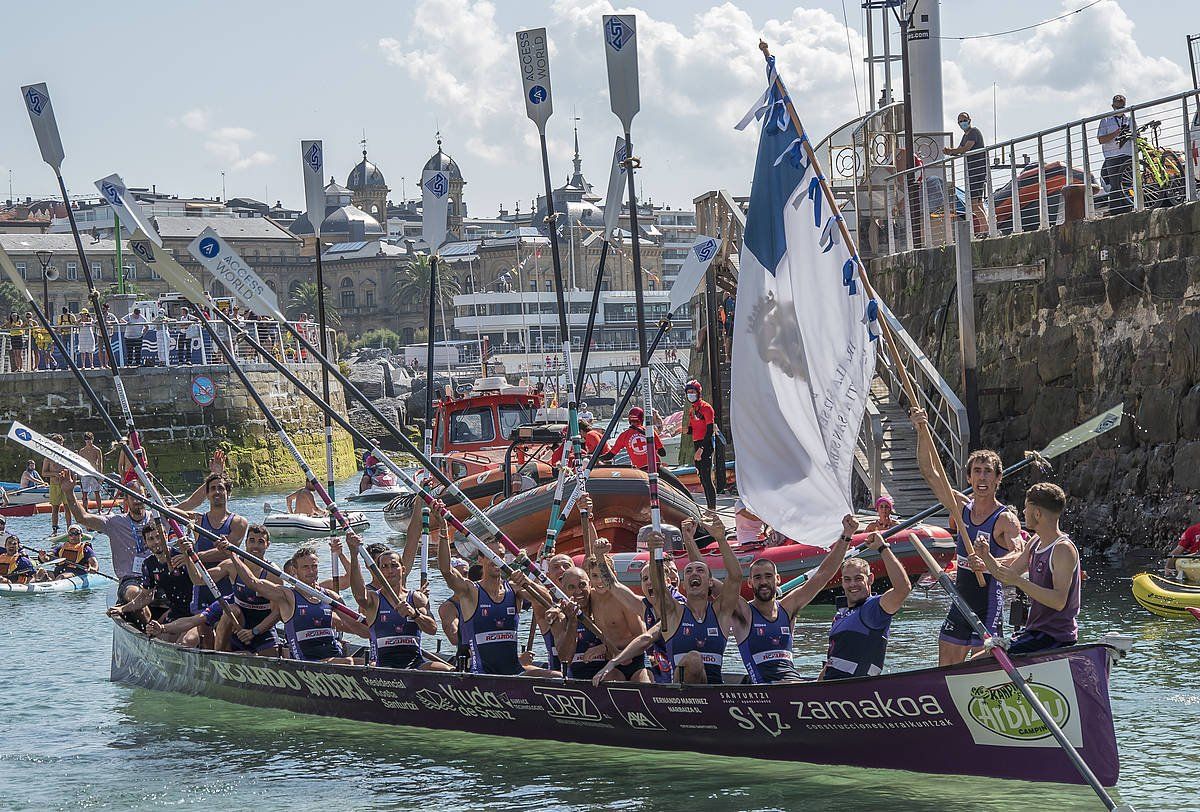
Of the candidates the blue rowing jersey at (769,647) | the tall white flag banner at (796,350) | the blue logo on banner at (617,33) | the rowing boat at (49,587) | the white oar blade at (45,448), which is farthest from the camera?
the rowing boat at (49,587)

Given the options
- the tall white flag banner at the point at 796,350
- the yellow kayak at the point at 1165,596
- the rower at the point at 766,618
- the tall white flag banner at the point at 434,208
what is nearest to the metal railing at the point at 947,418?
the yellow kayak at the point at 1165,596

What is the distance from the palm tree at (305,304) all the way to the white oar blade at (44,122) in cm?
12878

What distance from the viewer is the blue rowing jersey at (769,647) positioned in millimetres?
10883

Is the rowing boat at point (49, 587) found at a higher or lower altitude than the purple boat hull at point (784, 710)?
lower

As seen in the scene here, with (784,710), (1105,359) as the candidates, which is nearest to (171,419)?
(1105,359)

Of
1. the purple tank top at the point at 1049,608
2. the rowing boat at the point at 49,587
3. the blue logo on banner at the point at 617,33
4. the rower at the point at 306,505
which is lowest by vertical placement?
the rowing boat at the point at 49,587

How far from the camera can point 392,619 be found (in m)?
12.9

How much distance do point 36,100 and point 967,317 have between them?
11.6 metres

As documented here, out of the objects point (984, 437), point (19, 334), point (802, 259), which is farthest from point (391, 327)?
point (802, 259)

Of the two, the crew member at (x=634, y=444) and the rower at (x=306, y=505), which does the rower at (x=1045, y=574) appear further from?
the rower at (x=306, y=505)

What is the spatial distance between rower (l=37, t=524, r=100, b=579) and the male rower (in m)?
15.6

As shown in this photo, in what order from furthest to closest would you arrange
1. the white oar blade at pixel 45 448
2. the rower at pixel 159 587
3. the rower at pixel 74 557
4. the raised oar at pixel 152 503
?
the rower at pixel 74 557 → the white oar blade at pixel 45 448 → the rower at pixel 159 587 → the raised oar at pixel 152 503

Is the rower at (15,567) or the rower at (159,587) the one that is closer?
the rower at (159,587)

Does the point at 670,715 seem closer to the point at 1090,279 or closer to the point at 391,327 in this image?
the point at 1090,279
